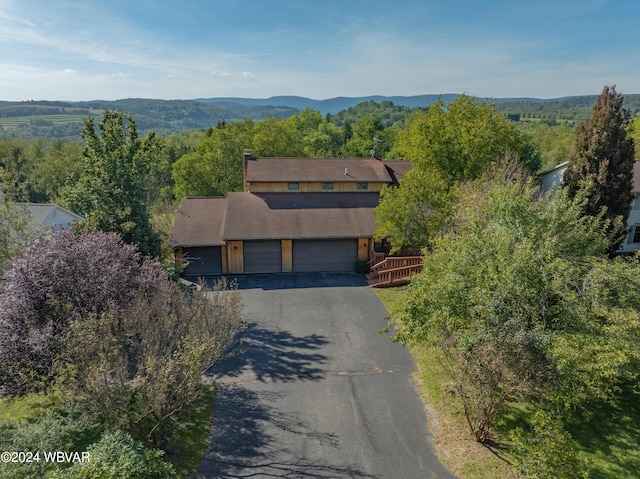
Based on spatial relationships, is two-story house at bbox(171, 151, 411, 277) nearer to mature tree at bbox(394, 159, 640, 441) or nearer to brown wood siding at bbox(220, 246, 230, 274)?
brown wood siding at bbox(220, 246, 230, 274)

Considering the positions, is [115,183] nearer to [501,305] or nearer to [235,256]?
[235,256]

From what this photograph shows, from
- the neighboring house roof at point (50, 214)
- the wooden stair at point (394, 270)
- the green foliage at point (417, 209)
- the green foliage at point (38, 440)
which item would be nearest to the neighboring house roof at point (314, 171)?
the green foliage at point (417, 209)

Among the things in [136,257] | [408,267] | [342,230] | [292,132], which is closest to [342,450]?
[136,257]

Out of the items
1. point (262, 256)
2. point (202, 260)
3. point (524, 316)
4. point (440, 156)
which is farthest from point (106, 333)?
point (440, 156)

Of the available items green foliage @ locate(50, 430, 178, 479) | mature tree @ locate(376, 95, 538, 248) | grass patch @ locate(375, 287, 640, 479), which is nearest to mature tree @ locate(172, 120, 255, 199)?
mature tree @ locate(376, 95, 538, 248)

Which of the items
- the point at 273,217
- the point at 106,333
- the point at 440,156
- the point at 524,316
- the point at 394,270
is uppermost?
the point at 440,156

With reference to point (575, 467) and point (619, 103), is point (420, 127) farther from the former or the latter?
point (575, 467)
